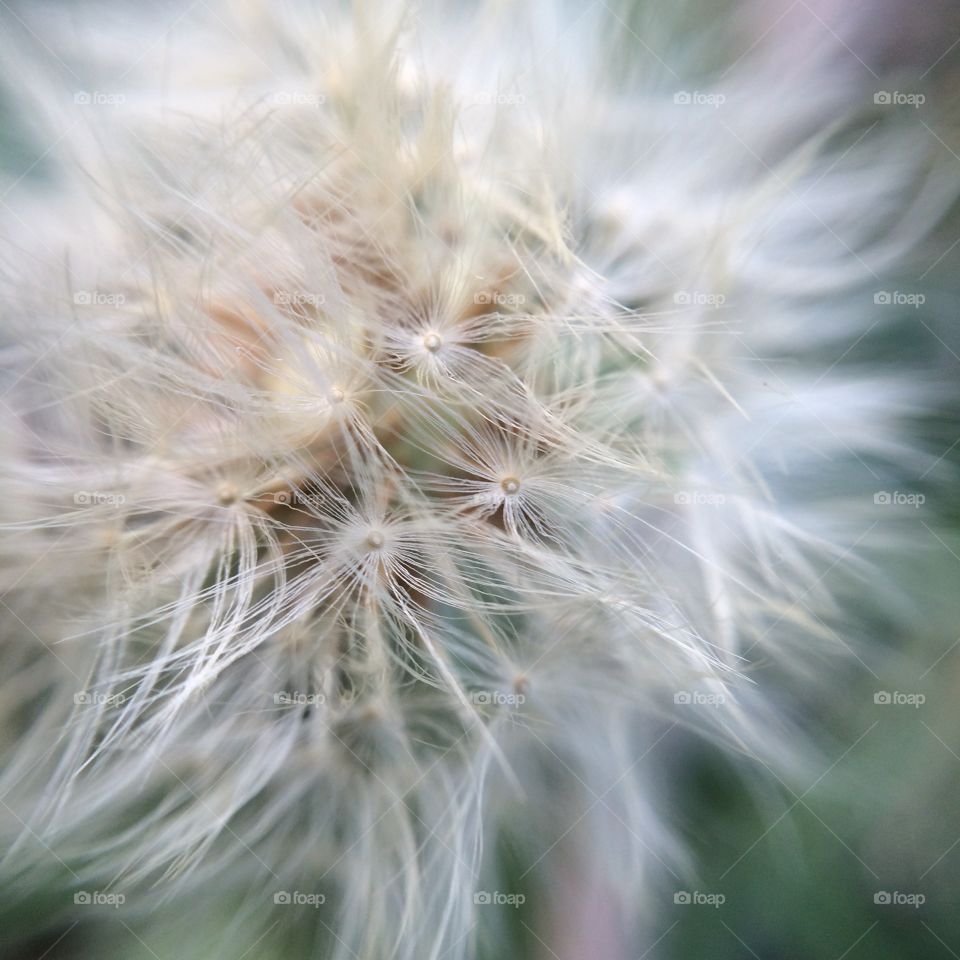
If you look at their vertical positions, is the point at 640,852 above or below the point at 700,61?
below

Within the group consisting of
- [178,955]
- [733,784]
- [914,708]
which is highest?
[914,708]

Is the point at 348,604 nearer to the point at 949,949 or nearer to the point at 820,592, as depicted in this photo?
the point at 820,592

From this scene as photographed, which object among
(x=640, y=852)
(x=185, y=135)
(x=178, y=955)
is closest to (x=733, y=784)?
(x=640, y=852)

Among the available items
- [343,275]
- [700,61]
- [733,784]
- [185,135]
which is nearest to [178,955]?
[733,784]

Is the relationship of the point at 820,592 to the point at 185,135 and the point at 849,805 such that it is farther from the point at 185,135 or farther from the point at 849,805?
the point at 185,135

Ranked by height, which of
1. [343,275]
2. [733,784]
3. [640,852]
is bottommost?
[640,852]

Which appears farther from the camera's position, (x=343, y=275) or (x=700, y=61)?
(x=700, y=61)
